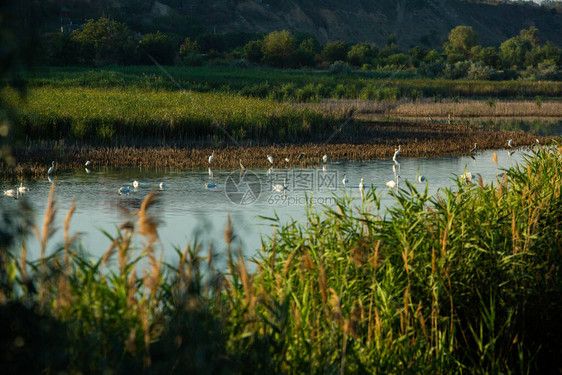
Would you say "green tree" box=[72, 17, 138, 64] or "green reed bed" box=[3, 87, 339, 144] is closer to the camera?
"green reed bed" box=[3, 87, 339, 144]

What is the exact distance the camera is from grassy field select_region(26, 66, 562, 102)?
3859cm

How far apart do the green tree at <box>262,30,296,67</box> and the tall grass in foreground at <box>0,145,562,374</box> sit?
6273cm

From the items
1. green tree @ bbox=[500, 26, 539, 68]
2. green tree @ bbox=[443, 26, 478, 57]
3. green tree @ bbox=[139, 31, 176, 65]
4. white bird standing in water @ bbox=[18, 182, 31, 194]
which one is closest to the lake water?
white bird standing in water @ bbox=[18, 182, 31, 194]

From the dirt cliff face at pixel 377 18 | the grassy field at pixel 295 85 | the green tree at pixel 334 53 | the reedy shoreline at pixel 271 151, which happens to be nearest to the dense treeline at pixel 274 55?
the green tree at pixel 334 53

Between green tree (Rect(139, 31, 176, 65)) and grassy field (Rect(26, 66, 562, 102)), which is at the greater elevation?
green tree (Rect(139, 31, 176, 65))

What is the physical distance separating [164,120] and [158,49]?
40022 millimetres

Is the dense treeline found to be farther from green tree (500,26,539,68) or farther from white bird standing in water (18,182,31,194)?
white bird standing in water (18,182,31,194)

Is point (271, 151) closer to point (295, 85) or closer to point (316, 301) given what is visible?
point (316, 301)

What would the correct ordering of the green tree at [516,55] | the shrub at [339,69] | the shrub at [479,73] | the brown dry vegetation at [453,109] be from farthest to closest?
the green tree at [516,55]
the shrub at [339,69]
the shrub at [479,73]
the brown dry vegetation at [453,109]

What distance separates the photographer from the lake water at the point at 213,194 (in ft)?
35.3

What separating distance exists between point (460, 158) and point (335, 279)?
51.7ft

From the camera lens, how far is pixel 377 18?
435 feet

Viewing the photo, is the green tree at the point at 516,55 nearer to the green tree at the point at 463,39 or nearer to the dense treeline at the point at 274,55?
the dense treeline at the point at 274,55

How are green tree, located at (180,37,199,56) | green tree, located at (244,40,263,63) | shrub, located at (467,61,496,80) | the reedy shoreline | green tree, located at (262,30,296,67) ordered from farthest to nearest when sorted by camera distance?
1. green tree, located at (180,37,199,56)
2. green tree, located at (244,40,263,63)
3. green tree, located at (262,30,296,67)
4. shrub, located at (467,61,496,80)
5. the reedy shoreline
